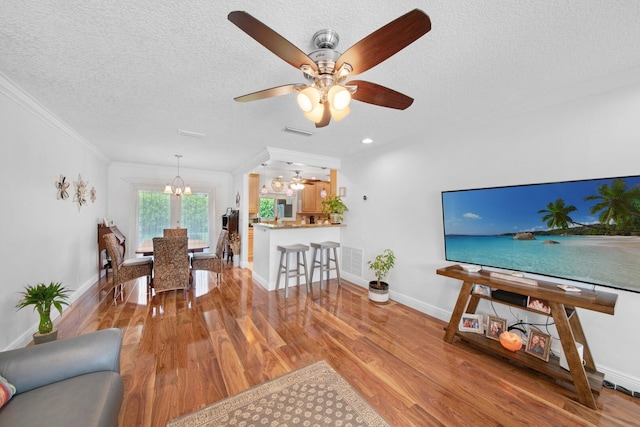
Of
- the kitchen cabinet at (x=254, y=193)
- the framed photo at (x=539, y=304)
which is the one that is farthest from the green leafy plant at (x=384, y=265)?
the kitchen cabinet at (x=254, y=193)

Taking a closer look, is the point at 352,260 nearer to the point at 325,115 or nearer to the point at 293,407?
the point at 293,407

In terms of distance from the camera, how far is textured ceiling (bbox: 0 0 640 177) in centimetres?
125

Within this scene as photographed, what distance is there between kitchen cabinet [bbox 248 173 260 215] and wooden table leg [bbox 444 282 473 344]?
219 inches

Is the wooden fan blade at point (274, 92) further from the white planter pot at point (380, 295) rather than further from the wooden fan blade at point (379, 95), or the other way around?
the white planter pot at point (380, 295)

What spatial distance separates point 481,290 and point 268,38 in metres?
2.72

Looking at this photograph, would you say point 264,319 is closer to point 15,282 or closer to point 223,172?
point 15,282

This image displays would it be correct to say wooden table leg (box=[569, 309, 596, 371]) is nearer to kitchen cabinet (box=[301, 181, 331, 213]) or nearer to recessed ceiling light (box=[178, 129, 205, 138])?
recessed ceiling light (box=[178, 129, 205, 138])

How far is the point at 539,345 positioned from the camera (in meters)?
2.03

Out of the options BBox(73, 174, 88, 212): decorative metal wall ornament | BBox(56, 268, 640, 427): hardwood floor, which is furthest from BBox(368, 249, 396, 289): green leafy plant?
BBox(73, 174, 88, 212): decorative metal wall ornament

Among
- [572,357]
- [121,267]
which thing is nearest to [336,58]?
[572,357]

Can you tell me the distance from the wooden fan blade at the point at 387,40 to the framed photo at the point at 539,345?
8.47 feet

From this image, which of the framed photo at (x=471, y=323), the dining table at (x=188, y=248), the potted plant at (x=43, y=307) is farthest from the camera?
the dining table at (x=188, y=248)

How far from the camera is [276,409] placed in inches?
63.4

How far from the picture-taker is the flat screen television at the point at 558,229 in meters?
1.75
